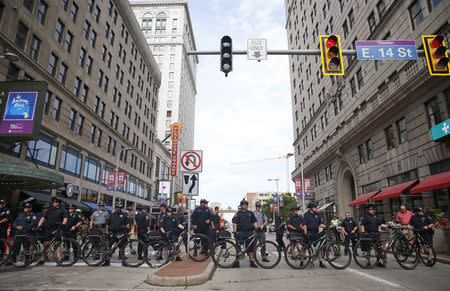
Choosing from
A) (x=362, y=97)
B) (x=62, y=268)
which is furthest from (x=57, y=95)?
(x=362, y=97)

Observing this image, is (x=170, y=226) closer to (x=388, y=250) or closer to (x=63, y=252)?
(x=63, y=252)

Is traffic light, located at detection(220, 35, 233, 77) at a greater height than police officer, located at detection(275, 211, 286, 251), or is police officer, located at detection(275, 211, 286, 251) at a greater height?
traffic light, located at detection(220, 35, 233, 77)

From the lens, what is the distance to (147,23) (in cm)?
9200

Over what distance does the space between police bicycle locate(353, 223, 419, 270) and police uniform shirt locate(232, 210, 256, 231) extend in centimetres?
327

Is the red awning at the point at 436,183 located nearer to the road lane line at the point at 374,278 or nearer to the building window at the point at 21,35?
the road lane line at the point at 374,278

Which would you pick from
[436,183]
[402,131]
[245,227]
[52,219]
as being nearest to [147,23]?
[402,131]

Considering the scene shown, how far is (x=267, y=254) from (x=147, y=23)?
96116 millimetres

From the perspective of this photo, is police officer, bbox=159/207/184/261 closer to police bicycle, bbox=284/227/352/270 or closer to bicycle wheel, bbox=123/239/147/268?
bicycle wheel, bbox=123/239/147/268

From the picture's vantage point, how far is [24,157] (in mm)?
21109

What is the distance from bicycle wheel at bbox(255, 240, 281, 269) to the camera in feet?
28.6

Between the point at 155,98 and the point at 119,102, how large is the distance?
1726cm

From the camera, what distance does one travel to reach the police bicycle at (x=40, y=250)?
916cm

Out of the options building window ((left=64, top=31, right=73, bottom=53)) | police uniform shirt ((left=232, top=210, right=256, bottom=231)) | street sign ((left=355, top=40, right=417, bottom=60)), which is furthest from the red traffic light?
building window ((left=64, top=31, right=73, bottom=53))

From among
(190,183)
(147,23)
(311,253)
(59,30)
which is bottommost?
(311,253)
